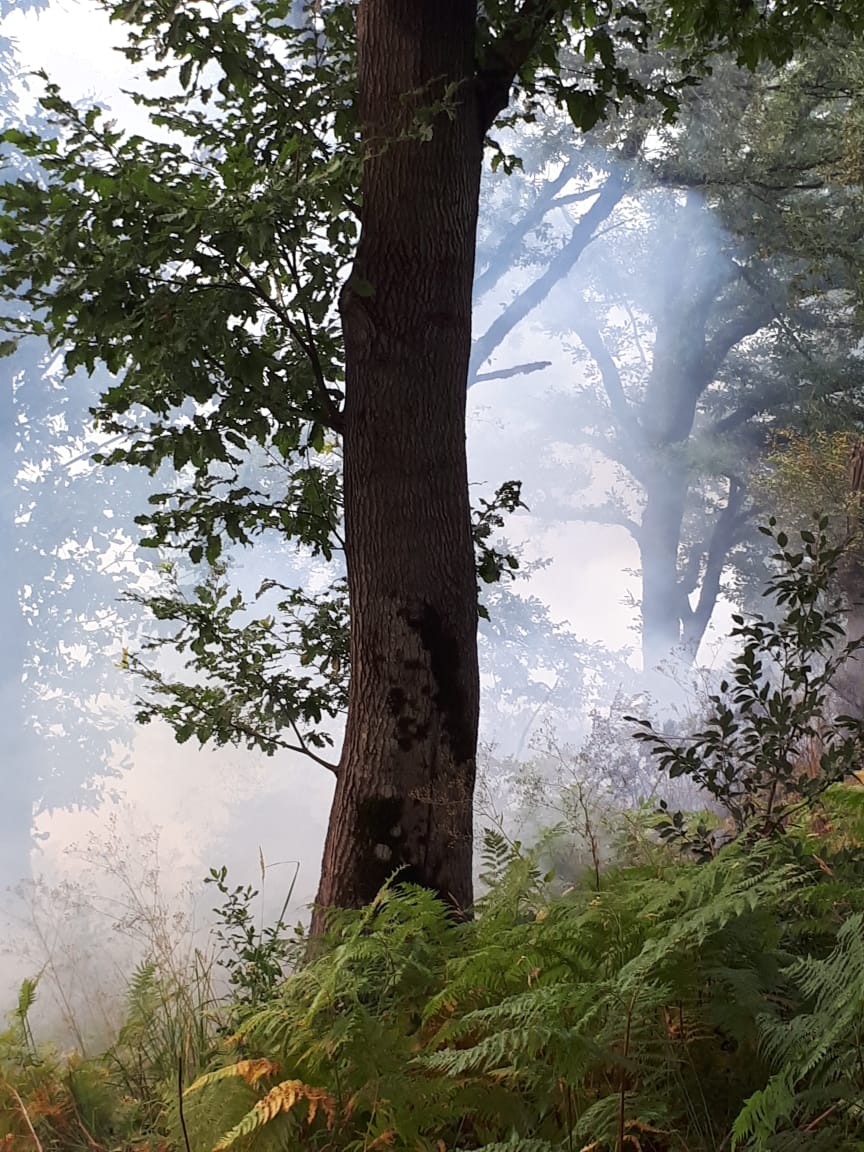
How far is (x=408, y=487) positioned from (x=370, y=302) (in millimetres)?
531

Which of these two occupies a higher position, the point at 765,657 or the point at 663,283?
the point at 663,283

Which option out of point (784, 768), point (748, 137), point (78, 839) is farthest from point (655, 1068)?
point (748, 137)

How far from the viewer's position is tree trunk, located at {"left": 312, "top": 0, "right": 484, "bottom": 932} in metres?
2.85

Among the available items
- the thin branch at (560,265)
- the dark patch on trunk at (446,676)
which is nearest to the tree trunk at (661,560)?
the thin branch at (560,265)

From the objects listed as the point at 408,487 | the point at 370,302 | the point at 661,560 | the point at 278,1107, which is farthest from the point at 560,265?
the point at 278,1107

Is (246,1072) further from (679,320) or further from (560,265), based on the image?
(560,265)

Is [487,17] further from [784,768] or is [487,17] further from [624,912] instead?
[624,912]

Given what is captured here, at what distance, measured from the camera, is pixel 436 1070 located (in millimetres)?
1771

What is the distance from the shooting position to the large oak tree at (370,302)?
2623 mm

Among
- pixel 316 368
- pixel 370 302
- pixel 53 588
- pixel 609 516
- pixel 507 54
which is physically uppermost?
pixel 609 516

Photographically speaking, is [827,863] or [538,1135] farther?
[827,863]

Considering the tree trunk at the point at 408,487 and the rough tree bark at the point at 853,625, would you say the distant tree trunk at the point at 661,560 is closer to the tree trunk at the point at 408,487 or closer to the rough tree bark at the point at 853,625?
the rough tree bark at the point at 853,625

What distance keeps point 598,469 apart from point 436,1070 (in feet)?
54.5

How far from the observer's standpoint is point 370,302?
9.78 feet
